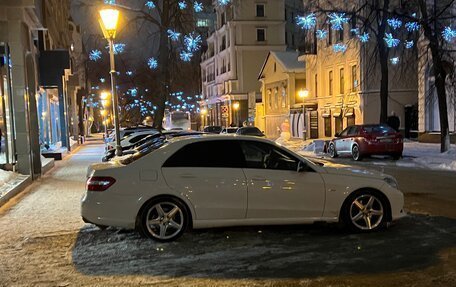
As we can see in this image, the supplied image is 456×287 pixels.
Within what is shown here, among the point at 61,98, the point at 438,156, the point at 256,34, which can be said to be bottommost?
the point at 438,156

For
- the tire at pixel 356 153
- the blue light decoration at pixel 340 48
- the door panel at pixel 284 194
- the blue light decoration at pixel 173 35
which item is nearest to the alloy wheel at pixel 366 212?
the door panel at pixel 284 194

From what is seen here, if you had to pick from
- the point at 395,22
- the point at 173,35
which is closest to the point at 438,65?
the point at 395,22

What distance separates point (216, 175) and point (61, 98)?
25259mm

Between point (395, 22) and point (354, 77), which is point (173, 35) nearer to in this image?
point (395, 22)

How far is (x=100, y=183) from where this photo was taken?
24.3 feet

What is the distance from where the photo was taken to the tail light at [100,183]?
24.2ft

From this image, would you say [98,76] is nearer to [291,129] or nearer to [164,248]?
[291,129]

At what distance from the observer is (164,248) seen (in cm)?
714

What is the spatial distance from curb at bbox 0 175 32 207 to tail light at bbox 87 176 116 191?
4.65m

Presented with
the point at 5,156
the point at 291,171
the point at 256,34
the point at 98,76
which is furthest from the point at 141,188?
the point at 98,76

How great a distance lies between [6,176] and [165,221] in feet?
26.1

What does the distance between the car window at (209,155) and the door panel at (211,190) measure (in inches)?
4.8

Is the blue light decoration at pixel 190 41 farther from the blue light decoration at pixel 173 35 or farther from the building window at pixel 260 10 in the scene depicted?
the building window at pixel 260 10

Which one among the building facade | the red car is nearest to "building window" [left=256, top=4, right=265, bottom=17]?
the building facade
